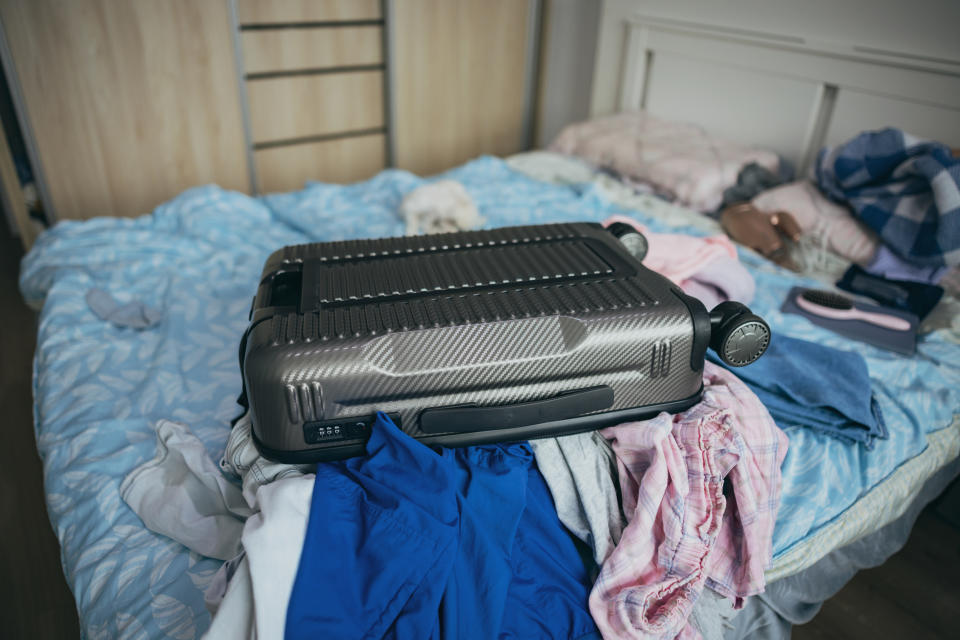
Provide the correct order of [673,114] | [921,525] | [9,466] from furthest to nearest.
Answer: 1. [673,114]
2. [9,466]
3. [921,525]

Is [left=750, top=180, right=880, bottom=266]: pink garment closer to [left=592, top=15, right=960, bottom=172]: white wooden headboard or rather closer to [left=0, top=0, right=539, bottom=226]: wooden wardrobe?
[left=592, top=15, right=960, bottom=172]: white wooden headboard

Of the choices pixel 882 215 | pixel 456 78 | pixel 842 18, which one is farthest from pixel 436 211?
pixel 456 78

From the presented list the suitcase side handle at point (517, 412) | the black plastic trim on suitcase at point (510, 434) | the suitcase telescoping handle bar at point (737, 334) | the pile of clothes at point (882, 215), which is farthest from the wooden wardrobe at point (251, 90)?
the suitcase telescoping handle bar at point (737, 334)

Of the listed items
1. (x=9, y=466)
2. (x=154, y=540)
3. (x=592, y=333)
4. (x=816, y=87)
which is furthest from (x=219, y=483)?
(x=816, y=87)

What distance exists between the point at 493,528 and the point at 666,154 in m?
1.82

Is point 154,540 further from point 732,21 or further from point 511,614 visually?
point 732,21

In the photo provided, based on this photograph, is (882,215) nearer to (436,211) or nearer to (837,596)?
(837,596)

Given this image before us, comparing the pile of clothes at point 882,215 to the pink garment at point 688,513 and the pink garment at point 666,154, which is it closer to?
the pink garment at point 666,154

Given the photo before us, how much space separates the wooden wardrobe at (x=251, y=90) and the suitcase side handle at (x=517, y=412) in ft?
7.53

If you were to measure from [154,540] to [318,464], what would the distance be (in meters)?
0.29

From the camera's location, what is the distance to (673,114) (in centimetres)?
264

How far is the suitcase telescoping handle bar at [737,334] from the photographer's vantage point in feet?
2.81

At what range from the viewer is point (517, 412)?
81 cm

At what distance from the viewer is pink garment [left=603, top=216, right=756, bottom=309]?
51.0 inches
